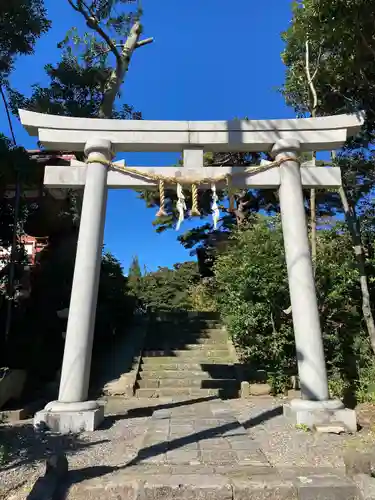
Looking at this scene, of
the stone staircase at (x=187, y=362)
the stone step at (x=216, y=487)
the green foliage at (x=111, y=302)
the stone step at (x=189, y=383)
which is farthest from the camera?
the green foliage at (x=111, y=302)

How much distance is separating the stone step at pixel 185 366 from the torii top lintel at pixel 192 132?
5483 mm

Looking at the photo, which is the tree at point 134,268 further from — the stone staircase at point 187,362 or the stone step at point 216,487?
the stone step at point 216,487

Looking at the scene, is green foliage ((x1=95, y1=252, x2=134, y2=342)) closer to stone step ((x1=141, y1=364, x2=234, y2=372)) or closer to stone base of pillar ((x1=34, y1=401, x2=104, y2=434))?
stone step ((x1=141, y1=364, x2=234, y2=372))

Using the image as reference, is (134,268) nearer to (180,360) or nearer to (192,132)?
(180,360)

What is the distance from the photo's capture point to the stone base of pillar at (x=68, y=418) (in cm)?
516

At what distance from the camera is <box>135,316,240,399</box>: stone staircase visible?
8805 millimetres

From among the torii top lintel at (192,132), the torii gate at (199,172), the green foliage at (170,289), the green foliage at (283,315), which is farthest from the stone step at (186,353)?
the green foliage at (170,289)

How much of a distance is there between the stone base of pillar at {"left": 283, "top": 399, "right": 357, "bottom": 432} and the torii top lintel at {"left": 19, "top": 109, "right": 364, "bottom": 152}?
4071 millimetres

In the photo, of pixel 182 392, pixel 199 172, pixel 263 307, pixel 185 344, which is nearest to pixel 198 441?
pixel 199 172

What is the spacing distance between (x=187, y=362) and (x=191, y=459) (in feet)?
21.3

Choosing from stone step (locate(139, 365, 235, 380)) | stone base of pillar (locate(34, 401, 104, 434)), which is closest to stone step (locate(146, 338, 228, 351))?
stone step (locate(139, 365, 235, 380))

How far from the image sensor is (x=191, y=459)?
12.4 feet

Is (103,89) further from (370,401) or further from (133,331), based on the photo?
(370,401)

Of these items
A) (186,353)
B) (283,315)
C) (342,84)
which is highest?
(342,84)
